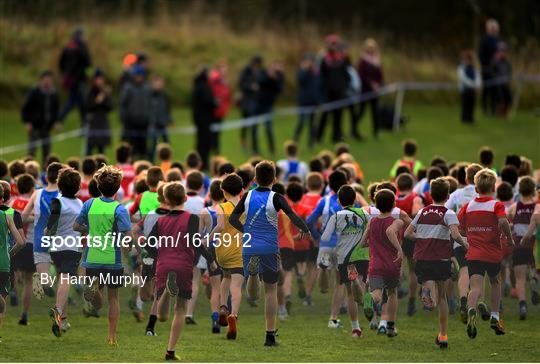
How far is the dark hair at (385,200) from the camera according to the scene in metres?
15.8

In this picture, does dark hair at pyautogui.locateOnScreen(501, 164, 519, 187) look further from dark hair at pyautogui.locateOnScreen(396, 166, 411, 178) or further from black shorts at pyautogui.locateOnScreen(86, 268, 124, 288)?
black shorts at pyautogui.locateOnScreen(86, 268, 124, 288)

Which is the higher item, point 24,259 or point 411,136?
point 411,136

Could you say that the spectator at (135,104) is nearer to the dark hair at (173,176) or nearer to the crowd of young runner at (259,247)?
the dark hair at (173,176)

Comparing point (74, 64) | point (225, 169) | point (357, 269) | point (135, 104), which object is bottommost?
point (357, 269)

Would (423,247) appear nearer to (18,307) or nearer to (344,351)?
(344,351)

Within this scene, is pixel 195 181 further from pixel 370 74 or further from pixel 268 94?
pixel 370 74

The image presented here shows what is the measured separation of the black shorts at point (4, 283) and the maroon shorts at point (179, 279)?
1.67 metres

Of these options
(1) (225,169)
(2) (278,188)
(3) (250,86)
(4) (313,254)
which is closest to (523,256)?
(4) (313,254)

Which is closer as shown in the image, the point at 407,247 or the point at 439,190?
the point at 439,190

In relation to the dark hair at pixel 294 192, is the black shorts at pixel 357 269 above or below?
below

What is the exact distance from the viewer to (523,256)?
55.9ft

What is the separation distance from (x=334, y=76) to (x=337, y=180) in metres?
13.4

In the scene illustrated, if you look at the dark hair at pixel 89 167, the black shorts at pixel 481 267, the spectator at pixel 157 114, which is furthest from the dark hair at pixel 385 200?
the spectator at pixel 157 114

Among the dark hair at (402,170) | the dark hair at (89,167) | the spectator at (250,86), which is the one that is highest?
the spectator at (250,86)
